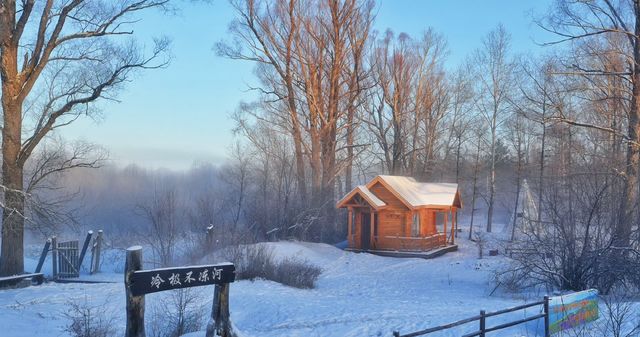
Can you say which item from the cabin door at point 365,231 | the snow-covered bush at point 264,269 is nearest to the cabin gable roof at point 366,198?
the cabin door at point 365,231

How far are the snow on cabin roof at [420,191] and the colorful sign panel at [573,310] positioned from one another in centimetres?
1974

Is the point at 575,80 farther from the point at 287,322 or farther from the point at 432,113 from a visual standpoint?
the point at 432,113

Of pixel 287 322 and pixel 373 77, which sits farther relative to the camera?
pixel 373 77

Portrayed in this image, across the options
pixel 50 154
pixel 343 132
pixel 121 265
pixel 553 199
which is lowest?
pixel 121 265

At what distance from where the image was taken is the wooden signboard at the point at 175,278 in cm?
739

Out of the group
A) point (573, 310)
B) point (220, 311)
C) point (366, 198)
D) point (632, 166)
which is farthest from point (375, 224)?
point (220, 311)

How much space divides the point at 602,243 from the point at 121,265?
61.9 feet

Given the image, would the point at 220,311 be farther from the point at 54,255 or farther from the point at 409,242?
the point at 409,242

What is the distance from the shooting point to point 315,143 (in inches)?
1405

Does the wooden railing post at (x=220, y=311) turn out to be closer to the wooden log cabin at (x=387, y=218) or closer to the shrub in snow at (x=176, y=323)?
the shrub in snow at (x=176, y=323)

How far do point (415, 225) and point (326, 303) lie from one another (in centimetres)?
1741

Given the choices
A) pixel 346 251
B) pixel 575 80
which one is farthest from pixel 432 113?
pixel 575 80

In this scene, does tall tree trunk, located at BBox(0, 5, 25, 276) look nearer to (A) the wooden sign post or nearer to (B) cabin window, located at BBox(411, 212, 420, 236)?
(A) the wooden sign post

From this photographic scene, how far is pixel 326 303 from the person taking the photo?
54.5 ft
